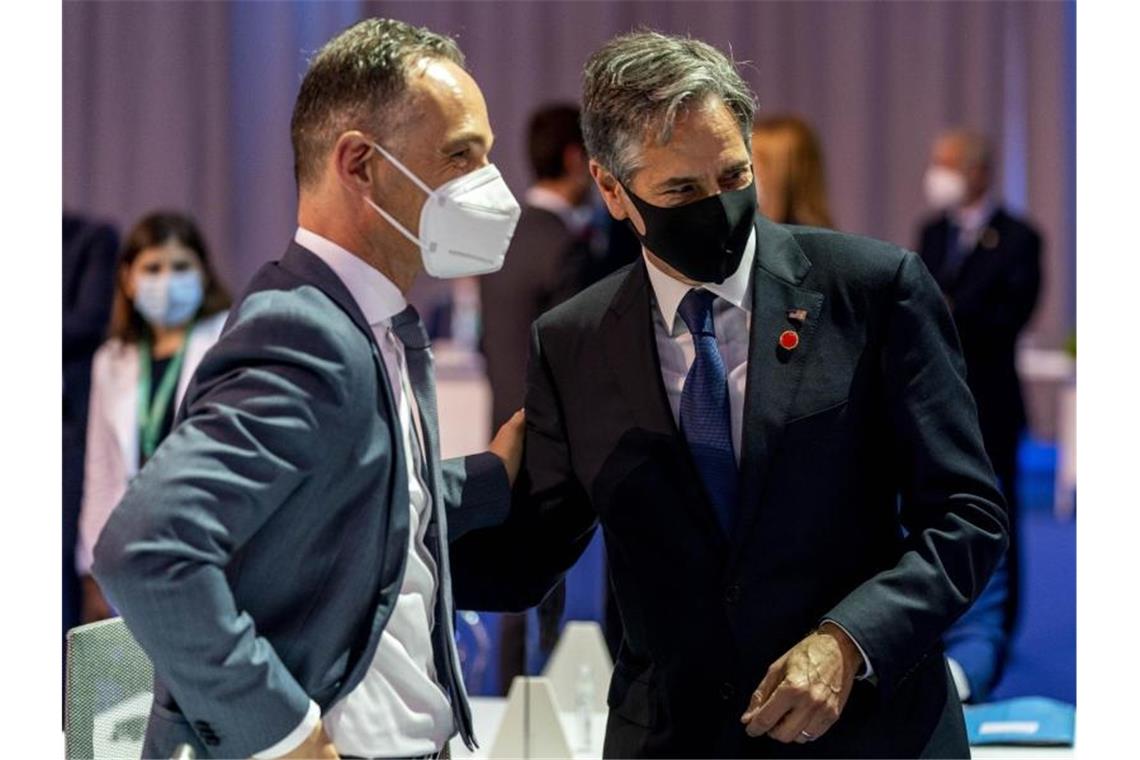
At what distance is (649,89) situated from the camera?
2.03 m

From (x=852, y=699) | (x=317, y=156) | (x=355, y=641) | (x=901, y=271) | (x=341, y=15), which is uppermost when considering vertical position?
(x=341, y=15)

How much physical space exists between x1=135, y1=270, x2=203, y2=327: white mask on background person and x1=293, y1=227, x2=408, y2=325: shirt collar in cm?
369

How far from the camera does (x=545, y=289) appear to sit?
16.8 feet

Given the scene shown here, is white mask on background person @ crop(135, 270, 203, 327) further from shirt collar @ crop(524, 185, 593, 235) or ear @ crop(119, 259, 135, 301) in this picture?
shirt collar @ crop(524, 185, 593, 235)

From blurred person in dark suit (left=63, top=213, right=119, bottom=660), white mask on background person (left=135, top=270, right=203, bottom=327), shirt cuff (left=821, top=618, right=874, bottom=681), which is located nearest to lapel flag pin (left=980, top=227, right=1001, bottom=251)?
white mask on background person (left=135, top=270, right=203, bottom=327)

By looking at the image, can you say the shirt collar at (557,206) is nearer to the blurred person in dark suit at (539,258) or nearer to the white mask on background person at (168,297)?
the blurred person in dark suit at (539,258)

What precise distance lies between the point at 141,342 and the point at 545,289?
1.34 meters

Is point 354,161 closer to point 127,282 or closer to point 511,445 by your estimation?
point 511,445

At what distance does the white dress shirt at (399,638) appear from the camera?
5.78 feet

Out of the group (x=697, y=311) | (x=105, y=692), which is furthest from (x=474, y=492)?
(x=105, y=692)

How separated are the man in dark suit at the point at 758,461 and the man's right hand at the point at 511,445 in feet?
0.39

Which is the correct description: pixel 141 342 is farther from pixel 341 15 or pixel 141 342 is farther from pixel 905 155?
pixel 905 155
